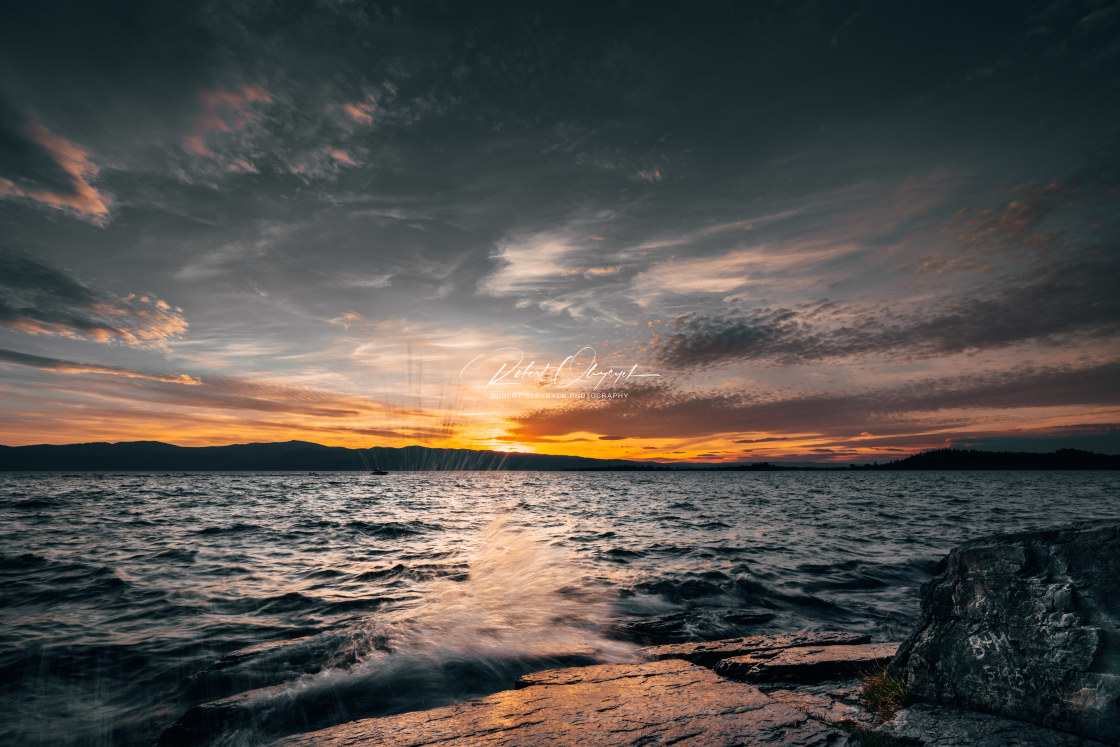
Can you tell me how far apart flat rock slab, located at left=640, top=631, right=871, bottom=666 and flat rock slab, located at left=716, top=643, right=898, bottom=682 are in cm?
44

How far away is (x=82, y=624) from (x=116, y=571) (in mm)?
5695

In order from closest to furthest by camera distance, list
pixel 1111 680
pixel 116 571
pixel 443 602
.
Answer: pixel 1111 680 → pixel 443 602 → pixel 116 571

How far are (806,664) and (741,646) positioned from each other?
153 cm

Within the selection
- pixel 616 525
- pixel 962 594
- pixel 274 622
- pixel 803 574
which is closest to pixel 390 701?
pixel 274 622

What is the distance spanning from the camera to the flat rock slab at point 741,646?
25.4 feet

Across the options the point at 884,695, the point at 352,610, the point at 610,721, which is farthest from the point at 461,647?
the point at 884,695

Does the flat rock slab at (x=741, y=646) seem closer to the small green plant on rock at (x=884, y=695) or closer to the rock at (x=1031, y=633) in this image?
the small green plant on rock at (x=884, y=695)

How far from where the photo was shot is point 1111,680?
3.78 metres

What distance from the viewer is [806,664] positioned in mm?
6648

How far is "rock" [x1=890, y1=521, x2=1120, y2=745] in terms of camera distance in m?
3.92

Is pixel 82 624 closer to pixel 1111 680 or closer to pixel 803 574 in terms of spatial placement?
pixel 1111 680

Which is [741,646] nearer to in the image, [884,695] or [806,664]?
[806,664]

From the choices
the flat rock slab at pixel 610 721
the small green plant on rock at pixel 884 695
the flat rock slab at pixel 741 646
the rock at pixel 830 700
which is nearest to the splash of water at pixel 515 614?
the flat rock slab at pixel 741 646

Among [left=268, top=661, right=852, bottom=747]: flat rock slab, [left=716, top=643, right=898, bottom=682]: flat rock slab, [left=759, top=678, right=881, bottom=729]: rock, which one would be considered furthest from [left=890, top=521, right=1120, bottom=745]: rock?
[left=268, top=661, right=852, bottom=747]: flat rock slab
